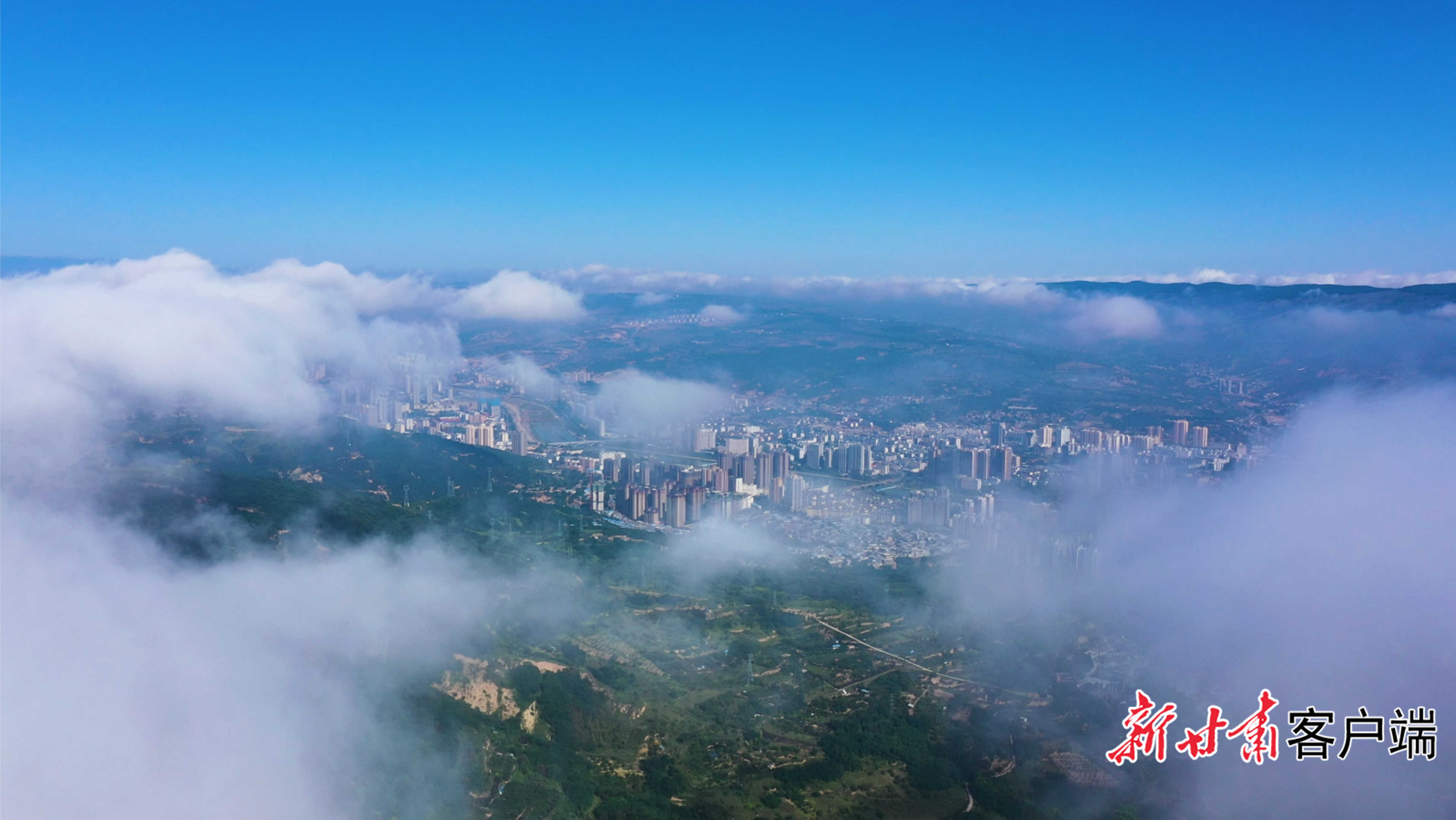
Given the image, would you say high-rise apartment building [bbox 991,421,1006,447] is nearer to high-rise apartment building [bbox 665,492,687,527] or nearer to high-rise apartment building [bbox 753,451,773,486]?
high-rise apartment building [bbox 753,451,773,486]

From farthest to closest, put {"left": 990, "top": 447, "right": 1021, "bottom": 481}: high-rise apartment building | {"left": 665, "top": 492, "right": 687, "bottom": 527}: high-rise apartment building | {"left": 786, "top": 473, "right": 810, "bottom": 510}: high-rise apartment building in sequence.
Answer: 1. {"left": 990, "top": 447, "right": 1021, "bottom": 481}: high-rise apartment building
2. {"left": 786, "top": 473, "right": 810, "bottom": 510}: high-rise apartment building
3. {"left": 665, "top": 492, "right": 687, "bottom": 527}: high-rise apartment building

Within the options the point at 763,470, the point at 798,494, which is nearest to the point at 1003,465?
the point at 798,494

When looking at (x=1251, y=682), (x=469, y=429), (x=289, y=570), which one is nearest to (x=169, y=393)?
(x=469, y=429)

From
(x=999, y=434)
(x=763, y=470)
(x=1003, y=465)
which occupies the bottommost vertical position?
(x=763, y=470)

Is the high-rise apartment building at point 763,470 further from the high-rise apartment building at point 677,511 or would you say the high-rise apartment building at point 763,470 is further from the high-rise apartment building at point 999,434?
the high-rise apartment building at point 999,434

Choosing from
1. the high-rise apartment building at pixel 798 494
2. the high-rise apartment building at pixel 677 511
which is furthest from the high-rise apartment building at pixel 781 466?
the high-rise apartment building at pixel 677 511

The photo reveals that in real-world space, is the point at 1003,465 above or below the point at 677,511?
above

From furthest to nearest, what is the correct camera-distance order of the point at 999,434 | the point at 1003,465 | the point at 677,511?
the point at 999,434, the point at 1003,465, the point at 677,511

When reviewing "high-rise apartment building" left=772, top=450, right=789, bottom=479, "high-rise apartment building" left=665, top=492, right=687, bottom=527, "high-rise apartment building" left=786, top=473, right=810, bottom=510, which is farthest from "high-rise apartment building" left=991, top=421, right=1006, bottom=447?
"high-rise apartment building" left=665, top=492, right=687, bottom=527

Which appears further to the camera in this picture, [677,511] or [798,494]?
[798,494]

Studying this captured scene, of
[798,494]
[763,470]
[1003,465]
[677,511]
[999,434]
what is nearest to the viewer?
[677,511]

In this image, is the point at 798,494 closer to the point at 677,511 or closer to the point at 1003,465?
the point at 677,511
